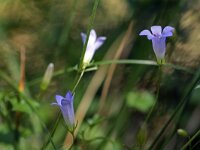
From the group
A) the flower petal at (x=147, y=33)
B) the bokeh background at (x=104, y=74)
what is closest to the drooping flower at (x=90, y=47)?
the bokeh background at (x=104, y=74)

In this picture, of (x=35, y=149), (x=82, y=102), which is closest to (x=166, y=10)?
(x=82, y=102)

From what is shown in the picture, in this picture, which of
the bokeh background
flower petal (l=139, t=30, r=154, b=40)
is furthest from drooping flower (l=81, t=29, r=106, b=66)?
flower petal (l=139, t=30, r=154, b=40)

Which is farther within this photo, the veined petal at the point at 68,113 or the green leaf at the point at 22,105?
the green leaf at the point at 22,105

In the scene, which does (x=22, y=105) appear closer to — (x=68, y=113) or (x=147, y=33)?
(x=68, y=113)

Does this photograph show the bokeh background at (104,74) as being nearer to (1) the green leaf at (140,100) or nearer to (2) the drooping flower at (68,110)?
(1) the green leaf at (140,100)

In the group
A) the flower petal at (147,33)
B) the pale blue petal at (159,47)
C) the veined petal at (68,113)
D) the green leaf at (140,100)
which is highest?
the flower petal at (147,33)

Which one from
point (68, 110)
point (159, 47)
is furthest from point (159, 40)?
point (68, 110)

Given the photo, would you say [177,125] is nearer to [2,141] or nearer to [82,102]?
[82,102]
